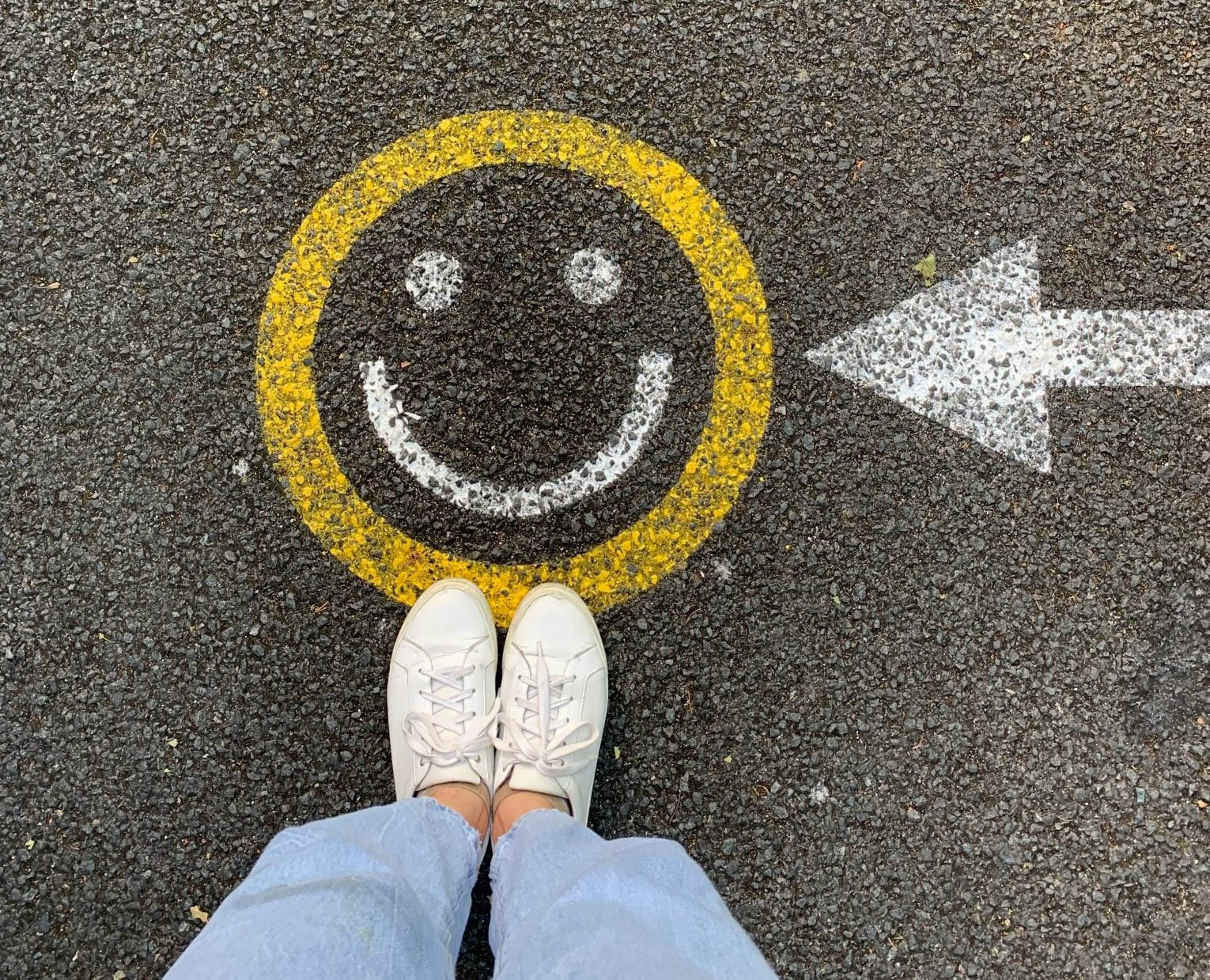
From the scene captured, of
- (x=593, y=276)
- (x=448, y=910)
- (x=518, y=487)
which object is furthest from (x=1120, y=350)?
(x=448, y=910)

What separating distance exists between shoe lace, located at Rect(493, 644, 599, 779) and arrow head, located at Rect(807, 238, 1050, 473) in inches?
41.0

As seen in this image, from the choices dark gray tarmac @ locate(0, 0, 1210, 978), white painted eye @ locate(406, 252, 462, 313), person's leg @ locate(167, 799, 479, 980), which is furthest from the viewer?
white painted eye @ locate(406, 252, 462, 313)

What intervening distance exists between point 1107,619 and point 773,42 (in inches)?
67.5

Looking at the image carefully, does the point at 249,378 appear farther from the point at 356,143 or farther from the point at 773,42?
the point at 773,42

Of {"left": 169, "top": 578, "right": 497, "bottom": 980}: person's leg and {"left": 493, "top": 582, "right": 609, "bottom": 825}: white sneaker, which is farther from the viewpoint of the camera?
{"left": 493, "top": 582, "right": 609, "bottom": 825}: white sneaker

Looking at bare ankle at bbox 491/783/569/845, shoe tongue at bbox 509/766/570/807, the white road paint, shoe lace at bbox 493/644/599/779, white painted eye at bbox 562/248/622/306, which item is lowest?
bare ankle at bbox 491/783/569/845

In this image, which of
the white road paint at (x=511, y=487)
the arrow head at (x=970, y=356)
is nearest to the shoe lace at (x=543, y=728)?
the white road paint at (x=511, y=487)

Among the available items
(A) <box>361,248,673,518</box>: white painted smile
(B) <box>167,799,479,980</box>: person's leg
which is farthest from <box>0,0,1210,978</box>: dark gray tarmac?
(B) <box>167,799,479,980</box>: person's leg

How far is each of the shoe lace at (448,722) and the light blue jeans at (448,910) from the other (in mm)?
174

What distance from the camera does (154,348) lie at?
203cm

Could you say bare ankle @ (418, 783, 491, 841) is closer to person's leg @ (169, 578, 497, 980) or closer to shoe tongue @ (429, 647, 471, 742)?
person's leg @ (169, 578, 497, 980)

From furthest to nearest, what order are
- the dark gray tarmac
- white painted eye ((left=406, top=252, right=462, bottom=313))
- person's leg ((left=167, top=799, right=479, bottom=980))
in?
1. white painted eye ((left=406, top=252, right=462, bottom=313))
2. the dark gray tarmac
3. person's leg ((left=167, top=799, right=479, bottom=980))

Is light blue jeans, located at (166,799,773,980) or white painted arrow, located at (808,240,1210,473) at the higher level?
white painted arrow, located at (808,240,1210,473)

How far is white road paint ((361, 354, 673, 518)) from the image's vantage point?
201cm
